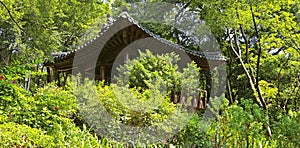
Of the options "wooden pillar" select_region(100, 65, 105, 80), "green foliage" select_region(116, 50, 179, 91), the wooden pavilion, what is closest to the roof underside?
the wooden pavilion

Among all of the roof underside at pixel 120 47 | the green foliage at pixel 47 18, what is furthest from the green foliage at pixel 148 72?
the green foliage at pixel 47 18

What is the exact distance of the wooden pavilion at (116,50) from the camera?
7.39m

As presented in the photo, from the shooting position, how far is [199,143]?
5.78 metres

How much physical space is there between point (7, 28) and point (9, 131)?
32.4ft

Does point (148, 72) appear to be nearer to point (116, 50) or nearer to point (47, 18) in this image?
point (116, 50)

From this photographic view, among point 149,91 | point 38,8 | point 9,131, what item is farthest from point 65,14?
point 9,131

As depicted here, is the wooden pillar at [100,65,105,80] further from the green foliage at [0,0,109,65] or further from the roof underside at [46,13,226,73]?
the green foliage at [0,0,109,65]

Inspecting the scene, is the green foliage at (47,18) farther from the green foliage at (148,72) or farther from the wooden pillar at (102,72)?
the green foliage at (148,72)

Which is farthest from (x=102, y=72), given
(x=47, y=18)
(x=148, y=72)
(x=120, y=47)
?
(x=47, y=18)

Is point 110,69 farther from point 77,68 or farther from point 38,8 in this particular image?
point 38,8

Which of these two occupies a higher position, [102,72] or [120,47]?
[120,47]

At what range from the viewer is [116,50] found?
8.56 meters

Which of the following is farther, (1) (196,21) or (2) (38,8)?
(1) (196,21)

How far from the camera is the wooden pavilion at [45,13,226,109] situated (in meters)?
7.39
